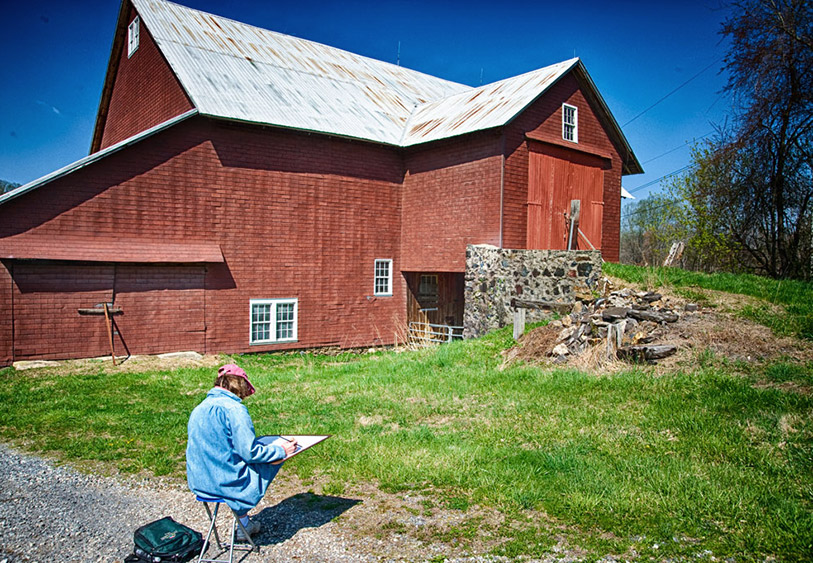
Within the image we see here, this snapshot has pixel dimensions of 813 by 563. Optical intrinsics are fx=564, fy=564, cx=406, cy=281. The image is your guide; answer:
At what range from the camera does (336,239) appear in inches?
716

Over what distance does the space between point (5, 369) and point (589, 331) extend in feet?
42.3

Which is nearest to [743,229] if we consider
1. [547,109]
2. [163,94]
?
[547,109]

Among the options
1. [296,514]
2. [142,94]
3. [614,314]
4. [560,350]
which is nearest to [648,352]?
[614,314]

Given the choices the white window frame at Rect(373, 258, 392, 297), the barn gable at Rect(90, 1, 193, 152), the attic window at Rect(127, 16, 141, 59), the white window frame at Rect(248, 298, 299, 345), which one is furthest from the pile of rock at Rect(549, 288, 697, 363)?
the attic window at Rect(127, 16, 141, 59)

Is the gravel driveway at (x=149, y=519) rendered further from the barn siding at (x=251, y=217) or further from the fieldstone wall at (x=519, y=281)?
the fieldstone wall at (x=519, y=281)

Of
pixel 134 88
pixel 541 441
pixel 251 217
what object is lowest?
pixel 541 441

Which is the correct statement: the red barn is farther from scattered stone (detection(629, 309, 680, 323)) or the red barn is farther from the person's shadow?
the person's shadow

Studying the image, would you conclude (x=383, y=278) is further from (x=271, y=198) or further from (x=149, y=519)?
(x=149, y=519)

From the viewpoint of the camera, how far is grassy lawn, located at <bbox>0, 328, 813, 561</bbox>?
5.00 meters

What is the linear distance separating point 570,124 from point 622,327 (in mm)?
9986

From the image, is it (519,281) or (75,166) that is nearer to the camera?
(75,166)

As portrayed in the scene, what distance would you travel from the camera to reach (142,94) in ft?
62.1

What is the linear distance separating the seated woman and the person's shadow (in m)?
0.83

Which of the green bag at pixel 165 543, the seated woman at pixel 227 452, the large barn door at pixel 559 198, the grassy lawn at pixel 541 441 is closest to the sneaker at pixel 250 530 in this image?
the green bag at pixel 165 543
